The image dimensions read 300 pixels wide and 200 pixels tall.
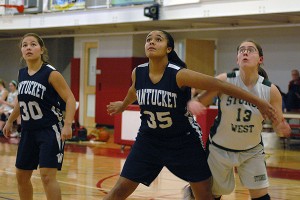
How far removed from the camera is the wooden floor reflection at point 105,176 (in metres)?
8.56

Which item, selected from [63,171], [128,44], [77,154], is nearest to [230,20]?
[128,44]

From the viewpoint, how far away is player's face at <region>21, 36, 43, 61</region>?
6094mm

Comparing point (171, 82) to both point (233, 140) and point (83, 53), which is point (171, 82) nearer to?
point (233, 140)

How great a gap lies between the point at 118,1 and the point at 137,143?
1256 cm

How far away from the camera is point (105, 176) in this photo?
1034 centimetres

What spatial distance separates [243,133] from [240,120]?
115mm

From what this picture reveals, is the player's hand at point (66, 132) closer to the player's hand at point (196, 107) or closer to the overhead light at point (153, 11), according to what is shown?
the player's hand at point (196, 107)

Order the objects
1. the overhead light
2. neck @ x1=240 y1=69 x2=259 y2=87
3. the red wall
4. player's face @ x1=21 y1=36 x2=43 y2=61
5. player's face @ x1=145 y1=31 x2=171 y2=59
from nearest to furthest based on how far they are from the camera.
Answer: player's face @ x1=145 y1=31 x2=171 y2=59 → neck @ x1=240 y1=69 x2=259 y2=87 → player's face @ x1=21 y1=36 x2=43 y2=61 → the overhead light → the red wall

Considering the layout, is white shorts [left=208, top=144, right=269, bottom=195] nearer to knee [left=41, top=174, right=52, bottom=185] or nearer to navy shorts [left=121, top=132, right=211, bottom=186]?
navy shorts [left=121, top=132, right=211, bottom=186]

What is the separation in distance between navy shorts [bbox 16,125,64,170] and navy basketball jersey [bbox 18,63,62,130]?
0.07m

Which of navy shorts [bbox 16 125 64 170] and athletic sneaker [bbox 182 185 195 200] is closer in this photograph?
athletic sneaker [bbox 182 185 195 200]

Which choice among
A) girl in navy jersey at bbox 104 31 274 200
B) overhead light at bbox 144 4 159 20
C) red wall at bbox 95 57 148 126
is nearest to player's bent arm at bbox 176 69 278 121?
girl in navy jersey at bbox 104 31 274 200

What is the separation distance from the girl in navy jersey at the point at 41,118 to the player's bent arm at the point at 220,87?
1236 millimetres

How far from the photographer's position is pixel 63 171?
1091 centimetres
